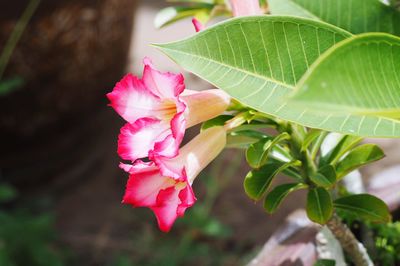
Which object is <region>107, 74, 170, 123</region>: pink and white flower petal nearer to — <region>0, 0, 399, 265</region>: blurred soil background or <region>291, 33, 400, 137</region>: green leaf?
<region>291, 33, 400, 137</region>: green leaf

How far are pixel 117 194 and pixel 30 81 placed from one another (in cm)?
49

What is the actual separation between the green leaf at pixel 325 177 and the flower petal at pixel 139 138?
0.16 metres

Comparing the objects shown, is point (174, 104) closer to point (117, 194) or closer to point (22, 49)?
point (22, 49)

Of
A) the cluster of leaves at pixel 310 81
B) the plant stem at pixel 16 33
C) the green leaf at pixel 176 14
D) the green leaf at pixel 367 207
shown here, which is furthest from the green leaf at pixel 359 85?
the plant stem at pixel 16 33

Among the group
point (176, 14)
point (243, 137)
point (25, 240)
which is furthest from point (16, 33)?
point (243, 137)

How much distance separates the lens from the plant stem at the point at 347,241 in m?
0.66

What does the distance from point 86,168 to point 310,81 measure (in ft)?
6.38

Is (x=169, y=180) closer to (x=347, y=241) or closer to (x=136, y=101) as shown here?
(x=136, y=101)

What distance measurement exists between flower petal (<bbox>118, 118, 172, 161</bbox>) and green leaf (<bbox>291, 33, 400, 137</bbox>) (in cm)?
15

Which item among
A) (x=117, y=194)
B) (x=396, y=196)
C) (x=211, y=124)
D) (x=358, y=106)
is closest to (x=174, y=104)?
(x=211, y=124)

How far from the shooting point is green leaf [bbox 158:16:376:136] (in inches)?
17.9

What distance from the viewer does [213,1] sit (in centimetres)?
94

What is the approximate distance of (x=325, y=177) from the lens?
1.98 feet

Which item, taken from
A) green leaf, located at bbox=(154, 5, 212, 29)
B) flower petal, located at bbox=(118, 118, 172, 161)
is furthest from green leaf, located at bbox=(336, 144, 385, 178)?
green leaf, located at bbox=(154, 5, 212, 29)
